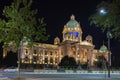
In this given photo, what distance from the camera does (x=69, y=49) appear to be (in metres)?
195

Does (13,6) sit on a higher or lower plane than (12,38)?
higher

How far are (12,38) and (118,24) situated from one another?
23.3m

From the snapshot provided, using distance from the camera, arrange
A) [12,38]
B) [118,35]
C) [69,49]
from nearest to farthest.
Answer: [118,35] < [12,38] < [69,49]

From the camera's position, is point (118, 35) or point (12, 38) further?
point (12, 38)

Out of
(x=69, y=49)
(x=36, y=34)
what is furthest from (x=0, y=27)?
(x=69, y=49)

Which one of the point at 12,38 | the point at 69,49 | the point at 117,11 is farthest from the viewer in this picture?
the point at 69,49

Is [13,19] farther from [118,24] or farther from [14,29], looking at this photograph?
[118,24]

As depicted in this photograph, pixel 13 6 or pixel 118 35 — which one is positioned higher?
pixel 13 6

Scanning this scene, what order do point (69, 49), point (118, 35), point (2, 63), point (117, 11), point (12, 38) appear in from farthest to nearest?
point (69, 49), point (2, 63), point (12, 38), point (118, 35), point (117, 11)

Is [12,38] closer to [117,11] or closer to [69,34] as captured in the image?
[117,11]

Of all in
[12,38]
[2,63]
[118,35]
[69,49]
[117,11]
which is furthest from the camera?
[69,49]

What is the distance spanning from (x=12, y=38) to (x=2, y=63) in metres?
102

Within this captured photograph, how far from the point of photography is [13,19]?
1601 inches

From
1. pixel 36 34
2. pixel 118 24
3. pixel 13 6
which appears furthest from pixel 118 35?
pixel 13 6
